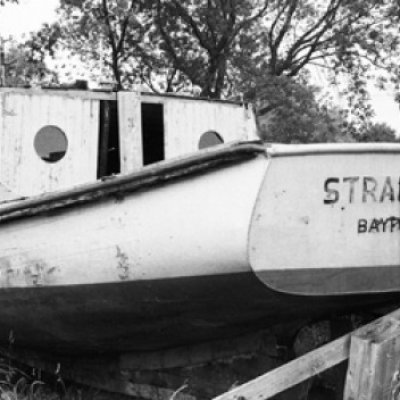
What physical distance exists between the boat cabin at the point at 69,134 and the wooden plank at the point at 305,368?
6.51 feet

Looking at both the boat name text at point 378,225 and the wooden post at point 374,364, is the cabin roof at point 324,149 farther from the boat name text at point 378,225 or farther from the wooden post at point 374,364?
the wooden post at point 374,364

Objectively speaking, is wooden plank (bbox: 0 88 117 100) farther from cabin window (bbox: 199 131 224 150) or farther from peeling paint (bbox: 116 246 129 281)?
peeling paint (bbox: 116 246 129 281)

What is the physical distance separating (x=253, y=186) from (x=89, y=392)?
107 inches

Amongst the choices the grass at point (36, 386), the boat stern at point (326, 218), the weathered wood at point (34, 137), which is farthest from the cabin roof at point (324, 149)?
the grass at point (36, 386)

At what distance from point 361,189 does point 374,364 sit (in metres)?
0.95

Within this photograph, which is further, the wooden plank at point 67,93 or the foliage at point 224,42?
the foliage at point 224,42

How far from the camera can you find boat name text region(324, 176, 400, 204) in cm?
343

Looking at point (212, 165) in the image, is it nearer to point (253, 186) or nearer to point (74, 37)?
point (253, 186)

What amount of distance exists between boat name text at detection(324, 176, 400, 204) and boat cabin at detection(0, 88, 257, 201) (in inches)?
77.6

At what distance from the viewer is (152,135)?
19.9 ft

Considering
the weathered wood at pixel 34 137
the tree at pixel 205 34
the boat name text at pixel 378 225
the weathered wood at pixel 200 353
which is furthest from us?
the tree at pixel 205 34

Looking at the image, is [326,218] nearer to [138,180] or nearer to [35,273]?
[138,180]

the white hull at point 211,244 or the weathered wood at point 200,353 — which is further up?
the white hull at point 211,244

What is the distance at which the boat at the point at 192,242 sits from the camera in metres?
3.39
